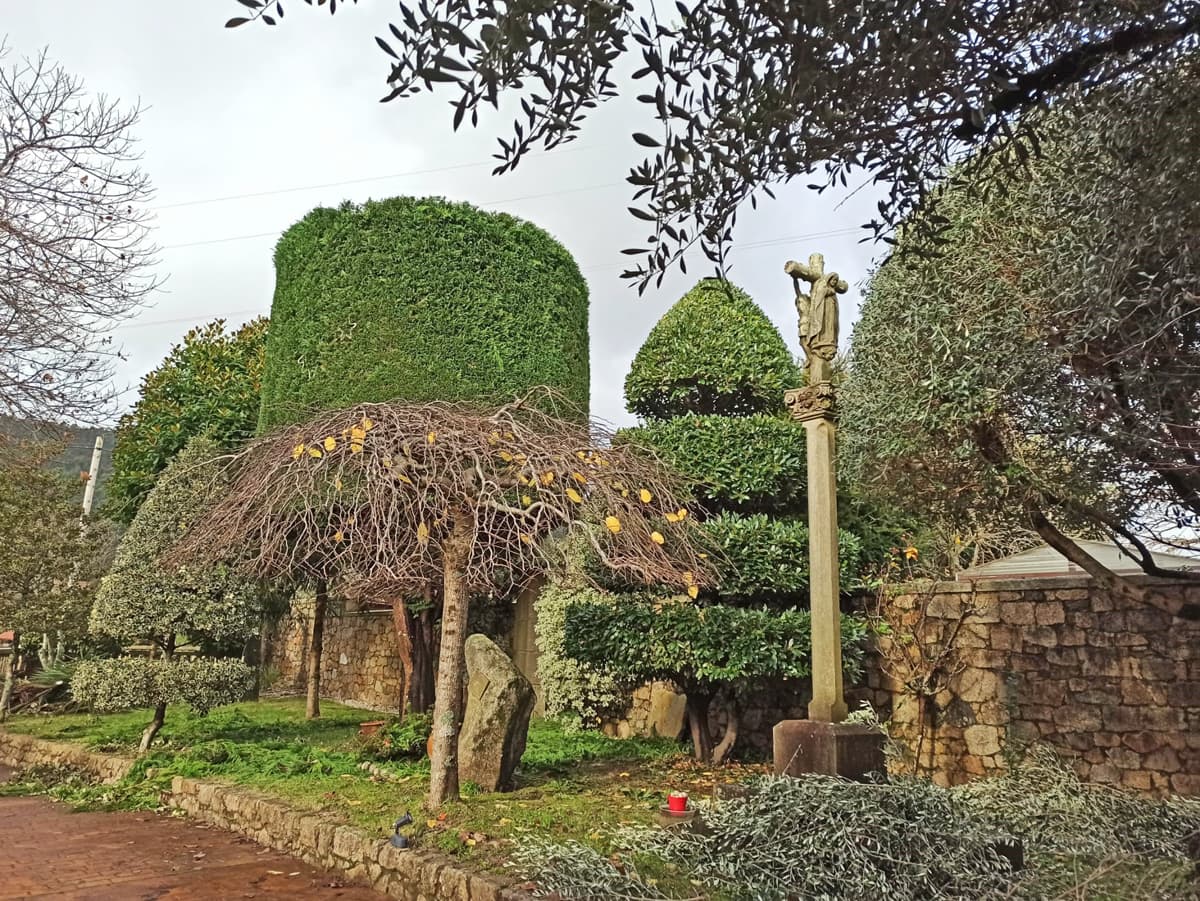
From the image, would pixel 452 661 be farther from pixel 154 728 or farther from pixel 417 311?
pixel 154 728

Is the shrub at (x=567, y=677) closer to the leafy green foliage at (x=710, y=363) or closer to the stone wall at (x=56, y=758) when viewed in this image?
the leafy green foliage at (x=710, y=363)

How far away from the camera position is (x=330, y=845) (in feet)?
18.7

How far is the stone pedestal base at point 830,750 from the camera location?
18.0ft

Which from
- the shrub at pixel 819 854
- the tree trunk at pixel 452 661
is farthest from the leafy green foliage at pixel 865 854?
the tree trunk at pixel 452 661

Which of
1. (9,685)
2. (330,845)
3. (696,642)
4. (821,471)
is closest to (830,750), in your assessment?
(821,471)

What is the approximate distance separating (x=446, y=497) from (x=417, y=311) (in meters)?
3.19

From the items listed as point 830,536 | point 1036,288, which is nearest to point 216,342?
point 830,536

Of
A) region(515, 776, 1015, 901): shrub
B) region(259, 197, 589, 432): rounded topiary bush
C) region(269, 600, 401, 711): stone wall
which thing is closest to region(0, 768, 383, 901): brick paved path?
region(515, 776, 1015, 901): shrub

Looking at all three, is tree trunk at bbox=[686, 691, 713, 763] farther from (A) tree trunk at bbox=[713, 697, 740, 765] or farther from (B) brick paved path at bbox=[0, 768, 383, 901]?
(B) brick paved path at bbox=[0, 768, 383, 901]

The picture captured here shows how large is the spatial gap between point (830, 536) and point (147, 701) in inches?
296

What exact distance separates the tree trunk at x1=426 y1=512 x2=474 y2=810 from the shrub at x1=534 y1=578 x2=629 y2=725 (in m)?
3.18

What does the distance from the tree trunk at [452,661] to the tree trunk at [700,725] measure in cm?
296

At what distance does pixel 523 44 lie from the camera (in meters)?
2.65

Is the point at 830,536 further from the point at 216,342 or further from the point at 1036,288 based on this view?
the point at 216,342
